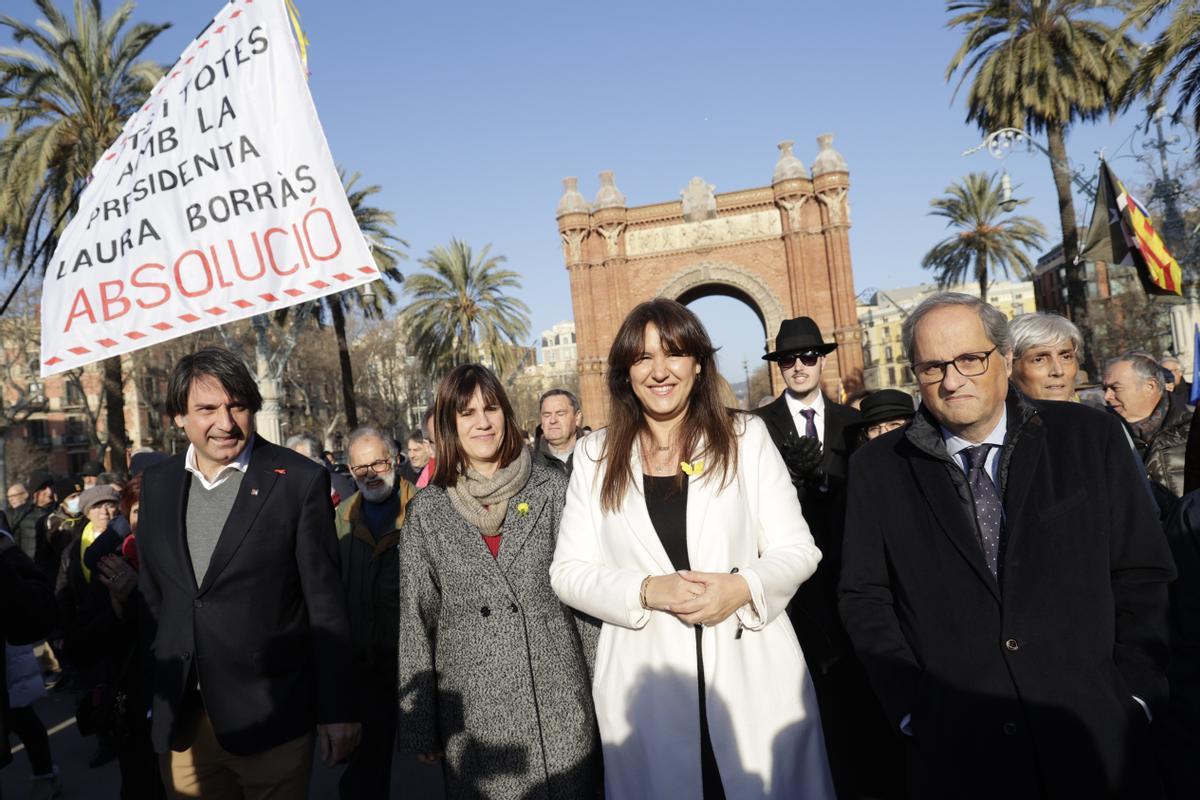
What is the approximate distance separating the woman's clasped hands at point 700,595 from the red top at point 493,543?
0.82 m

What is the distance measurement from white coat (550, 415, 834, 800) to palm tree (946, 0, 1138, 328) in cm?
1580

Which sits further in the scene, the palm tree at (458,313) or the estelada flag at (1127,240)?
the palm tree at (458,313)

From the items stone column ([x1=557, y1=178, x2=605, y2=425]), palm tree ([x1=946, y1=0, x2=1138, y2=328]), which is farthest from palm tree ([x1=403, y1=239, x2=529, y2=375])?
palm tree ([x1=946, y1=0, x2=1138, y2=328])

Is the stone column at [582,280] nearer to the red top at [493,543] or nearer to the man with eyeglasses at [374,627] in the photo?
the man with eyeglasses at [374,627]

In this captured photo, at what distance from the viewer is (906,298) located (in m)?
108

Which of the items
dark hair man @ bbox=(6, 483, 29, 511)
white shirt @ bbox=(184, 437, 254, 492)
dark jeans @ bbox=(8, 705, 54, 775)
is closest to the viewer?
white shirt @ bbox=(184, 437, 254, 492)

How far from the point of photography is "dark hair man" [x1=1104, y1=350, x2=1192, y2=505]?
4.53 meters

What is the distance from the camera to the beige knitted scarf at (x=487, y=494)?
3.31 meters

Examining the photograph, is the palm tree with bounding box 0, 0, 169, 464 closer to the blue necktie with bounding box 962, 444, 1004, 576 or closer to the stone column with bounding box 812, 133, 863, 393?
the blue necktie with bounding box 962, 444, 1004, 576

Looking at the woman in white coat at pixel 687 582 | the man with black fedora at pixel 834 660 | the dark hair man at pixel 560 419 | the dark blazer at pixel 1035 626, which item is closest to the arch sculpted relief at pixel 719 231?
the dark hair man at pixel 560 419

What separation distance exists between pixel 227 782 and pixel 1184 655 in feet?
12.0

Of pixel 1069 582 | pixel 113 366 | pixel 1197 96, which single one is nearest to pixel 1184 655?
pixel 1069 582

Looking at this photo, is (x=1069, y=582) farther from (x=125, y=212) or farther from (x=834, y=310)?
(x=834, y=310)

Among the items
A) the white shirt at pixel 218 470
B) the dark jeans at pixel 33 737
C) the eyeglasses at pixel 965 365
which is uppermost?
the eyeglasses at pixel 965 365
